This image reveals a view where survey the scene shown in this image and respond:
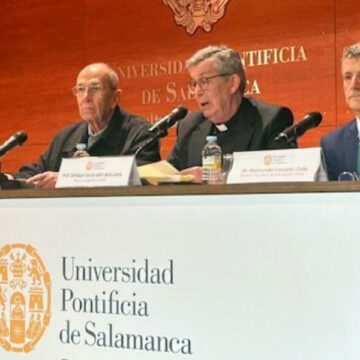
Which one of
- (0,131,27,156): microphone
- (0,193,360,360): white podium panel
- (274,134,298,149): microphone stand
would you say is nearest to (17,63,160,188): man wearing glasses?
(0,131,27,156): microphone

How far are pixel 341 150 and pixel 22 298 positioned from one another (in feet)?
4.88

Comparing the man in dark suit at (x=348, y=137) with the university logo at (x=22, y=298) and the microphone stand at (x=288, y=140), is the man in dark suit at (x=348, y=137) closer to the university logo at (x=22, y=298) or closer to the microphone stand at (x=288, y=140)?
the microphone stand at (x=288, y=140)

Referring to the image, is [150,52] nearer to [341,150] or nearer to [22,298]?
[341,150]

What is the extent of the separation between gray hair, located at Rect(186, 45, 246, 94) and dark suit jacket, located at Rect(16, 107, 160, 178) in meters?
0.51

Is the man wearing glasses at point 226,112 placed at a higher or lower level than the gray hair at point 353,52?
lower

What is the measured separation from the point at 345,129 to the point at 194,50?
2.12 metres

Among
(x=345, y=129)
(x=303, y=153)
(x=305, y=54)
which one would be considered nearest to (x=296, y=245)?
(x=303, y=153)

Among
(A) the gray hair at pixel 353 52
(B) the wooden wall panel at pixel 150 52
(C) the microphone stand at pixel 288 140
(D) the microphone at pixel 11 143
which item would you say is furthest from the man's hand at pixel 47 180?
(B) the wooden wall panel at pixel 150 52

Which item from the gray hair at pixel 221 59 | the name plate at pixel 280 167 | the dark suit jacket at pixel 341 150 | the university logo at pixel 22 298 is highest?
the gray hair at pixel 221 59

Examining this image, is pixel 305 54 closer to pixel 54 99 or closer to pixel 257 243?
pixel 54 99

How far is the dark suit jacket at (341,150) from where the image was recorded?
130 inches

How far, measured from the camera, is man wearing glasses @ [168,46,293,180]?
3.57 meters

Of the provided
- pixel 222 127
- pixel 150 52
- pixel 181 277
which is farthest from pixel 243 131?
pixel 150 52

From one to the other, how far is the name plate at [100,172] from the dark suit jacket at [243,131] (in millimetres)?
1043
